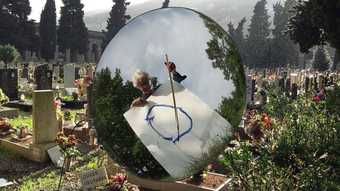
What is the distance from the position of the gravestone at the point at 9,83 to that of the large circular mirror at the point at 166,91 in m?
13.6

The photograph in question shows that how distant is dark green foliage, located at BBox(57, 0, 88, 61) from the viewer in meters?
55.0

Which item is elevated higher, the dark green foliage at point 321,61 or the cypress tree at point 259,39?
the cypress tree at point 259,39

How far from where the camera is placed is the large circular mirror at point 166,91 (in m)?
3.44

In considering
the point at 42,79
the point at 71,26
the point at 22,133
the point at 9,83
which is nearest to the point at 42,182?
the point at 22,133

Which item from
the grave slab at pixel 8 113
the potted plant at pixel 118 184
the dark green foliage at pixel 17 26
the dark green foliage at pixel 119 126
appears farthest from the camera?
the dark green foliage at pixel 17 26

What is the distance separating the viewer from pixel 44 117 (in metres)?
7.89

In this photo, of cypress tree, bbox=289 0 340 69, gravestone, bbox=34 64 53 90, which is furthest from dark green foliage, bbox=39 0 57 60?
gravestone, bbox=34 64 53 90

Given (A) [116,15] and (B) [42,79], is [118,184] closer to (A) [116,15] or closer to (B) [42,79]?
(B) [42,79]

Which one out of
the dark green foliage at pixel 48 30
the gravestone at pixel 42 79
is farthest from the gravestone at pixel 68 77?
the dark green foliage at pixel 48 30

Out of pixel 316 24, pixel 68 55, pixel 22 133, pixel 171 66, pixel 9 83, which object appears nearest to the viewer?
pixel 171 66

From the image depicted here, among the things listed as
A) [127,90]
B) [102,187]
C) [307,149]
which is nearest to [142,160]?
[127,90]

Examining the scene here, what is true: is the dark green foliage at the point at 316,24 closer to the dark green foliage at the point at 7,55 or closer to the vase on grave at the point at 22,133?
the vase on grave at the point at 22,133

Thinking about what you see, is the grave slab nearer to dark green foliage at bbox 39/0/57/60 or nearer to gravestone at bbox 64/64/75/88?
gravestone at bbox 64/64/75/88

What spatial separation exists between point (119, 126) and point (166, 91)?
21.3 inches
